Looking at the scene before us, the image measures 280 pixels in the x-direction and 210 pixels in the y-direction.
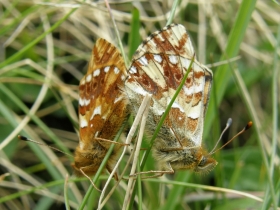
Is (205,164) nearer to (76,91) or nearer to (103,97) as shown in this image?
Result: (103,97)

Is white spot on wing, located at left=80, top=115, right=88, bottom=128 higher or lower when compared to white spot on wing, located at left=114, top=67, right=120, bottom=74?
lower

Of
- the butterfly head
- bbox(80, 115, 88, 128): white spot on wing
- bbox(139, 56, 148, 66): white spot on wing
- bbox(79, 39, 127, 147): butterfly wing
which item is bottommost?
the butterfly head

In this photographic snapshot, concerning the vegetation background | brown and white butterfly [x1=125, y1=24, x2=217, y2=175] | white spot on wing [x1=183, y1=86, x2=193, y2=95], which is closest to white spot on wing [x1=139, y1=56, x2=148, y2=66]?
brown and white butterfly [x1=125, y1=24, x2=217, y2=175]

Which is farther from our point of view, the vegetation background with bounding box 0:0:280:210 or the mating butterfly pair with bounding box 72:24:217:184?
the vegetation background with bounding box 0:0:280:210

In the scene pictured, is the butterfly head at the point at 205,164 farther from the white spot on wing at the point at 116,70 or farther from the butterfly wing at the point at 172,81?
the white spot on wing at the point at 116,70

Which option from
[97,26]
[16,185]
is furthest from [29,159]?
[97,26]

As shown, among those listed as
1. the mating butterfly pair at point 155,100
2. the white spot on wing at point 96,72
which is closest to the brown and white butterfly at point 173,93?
the mating butterfly pair at point 155,100

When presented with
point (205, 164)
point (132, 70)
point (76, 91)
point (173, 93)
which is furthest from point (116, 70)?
point (76, 91)

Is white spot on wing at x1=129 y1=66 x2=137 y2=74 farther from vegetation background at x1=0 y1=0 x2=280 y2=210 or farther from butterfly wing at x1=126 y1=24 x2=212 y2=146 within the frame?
vegetation background at x1=0 y1=0 x2=280 y2=210
